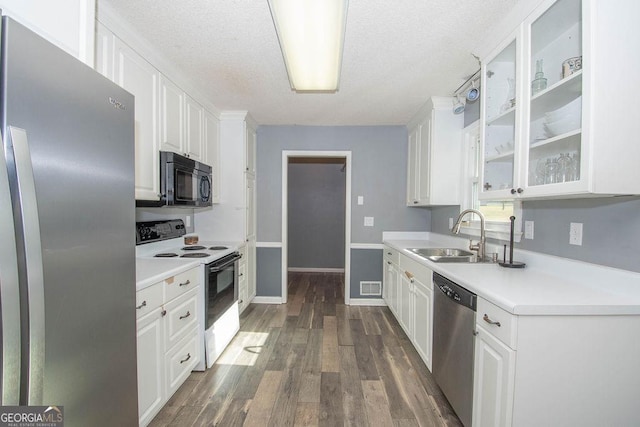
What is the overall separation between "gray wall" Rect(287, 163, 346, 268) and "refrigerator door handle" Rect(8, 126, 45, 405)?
16.8ft

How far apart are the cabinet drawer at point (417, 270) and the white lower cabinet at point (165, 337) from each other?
1.71 metres

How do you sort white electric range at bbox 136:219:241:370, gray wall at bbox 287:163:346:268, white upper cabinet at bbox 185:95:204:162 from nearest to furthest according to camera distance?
1. white electric range at bbox 136:219:241:370
2. white upper cabinet at bbox 185:95:204:162
3. gray wall at bbox 287:163:346:268

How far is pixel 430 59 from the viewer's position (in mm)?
2074

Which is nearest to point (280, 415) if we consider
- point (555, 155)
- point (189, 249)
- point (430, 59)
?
point (189, 249)

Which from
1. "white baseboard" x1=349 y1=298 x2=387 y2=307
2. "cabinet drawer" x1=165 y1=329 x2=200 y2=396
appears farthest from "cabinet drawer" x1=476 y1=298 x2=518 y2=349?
"white baseboard" x1=349 y1=298 x2=387 y2=307

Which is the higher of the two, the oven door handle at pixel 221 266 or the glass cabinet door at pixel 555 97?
the glass cabinet door at pixel 555 97

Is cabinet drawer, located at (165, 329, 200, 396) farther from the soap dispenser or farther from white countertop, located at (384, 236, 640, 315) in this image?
the soap dispenser

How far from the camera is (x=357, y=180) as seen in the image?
3.78m

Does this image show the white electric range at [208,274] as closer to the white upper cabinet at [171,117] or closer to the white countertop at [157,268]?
the white countertop at [157,268]

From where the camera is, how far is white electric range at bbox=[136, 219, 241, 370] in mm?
2160

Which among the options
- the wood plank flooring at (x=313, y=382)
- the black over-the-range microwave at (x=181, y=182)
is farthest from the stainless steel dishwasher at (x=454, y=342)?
the black over-the-range microwave at (x=181, y=182)

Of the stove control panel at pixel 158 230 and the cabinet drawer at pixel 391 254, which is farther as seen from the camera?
the cabinet drawer at pixel 391 254

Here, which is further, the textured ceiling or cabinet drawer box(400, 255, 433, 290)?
cabinet drawer box(400, 255, 433, 290)

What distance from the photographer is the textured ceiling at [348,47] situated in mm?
1569
